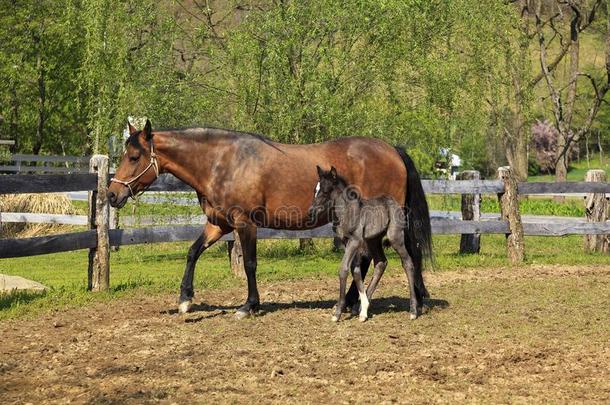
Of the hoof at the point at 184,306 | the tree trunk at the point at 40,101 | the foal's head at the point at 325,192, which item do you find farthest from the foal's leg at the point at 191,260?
the tree trunk at the point at 40,101

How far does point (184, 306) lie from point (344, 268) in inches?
78.1

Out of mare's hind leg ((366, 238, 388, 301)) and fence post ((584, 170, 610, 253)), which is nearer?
mare's hind leg ((366, 238, 388, 301))

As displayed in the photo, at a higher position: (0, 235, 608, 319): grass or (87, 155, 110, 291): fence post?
(87, 155, 110, 291): fence post

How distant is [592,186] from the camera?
50.6ft

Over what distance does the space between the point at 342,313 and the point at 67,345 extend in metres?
3.16

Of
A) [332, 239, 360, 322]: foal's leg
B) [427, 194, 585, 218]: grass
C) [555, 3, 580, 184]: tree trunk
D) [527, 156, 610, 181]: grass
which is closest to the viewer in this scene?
[332, 239, 360, 322]: foal's leg

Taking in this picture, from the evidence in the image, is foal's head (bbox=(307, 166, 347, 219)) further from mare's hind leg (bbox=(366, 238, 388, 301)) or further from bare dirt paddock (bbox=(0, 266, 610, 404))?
bare dirt paddock (bbox=(0, 266, 610, 404))

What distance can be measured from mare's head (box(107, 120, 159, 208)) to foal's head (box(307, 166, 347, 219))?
6.24 feet

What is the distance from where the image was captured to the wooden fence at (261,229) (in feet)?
34.3

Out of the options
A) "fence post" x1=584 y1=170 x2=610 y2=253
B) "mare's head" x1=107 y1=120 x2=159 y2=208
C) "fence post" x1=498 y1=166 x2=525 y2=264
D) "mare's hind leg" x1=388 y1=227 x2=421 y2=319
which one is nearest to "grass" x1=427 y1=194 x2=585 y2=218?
"fence post" x1=584 y1=170 x2=610 y2=253

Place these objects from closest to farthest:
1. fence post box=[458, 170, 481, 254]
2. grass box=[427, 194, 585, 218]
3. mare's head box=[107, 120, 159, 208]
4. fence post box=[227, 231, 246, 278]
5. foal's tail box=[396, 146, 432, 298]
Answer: mare's head box=[107, 120, 159, 208], foal's tail box=[396, 146, 432, 298], fence post box=[227, 231, 246, 278], fence post box=[458, 170, 481, 254], grass box=[427, 194, 585, 218]

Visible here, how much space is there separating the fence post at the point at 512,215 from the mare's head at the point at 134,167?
25.0 feet

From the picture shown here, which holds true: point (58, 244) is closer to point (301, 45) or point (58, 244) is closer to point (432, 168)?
point (301, 45)

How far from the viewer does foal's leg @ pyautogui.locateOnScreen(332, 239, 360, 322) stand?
8930 millimetres
